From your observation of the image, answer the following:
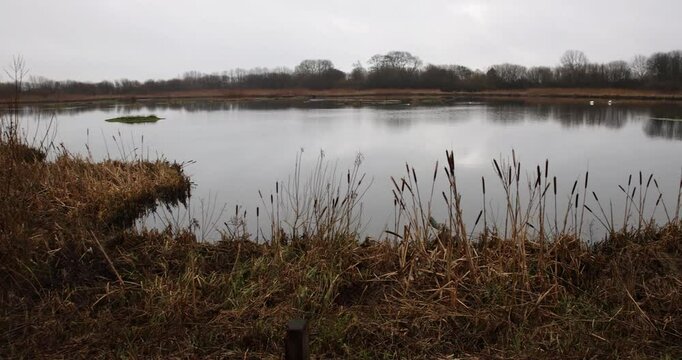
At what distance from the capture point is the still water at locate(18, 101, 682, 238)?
300 inches

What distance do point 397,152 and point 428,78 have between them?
57578mm

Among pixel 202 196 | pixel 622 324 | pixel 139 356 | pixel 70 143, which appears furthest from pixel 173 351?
pixel 70 143

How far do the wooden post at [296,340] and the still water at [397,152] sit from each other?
9.50ft

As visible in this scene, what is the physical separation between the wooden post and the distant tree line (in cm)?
5318

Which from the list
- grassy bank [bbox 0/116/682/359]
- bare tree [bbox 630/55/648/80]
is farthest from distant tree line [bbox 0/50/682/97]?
grassy bank [bbox 0/116/682/359]

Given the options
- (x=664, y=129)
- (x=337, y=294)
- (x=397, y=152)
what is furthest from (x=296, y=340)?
(x=664, y=129)

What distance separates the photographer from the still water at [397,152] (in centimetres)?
763

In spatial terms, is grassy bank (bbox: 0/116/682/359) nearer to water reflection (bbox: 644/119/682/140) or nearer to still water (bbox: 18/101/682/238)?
still water (bbox: 18/101/682/238)

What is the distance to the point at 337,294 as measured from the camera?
340 cm

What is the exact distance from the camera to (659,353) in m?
2.55

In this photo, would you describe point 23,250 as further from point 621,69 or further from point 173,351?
point 621,69

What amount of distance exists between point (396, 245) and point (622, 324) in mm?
1771

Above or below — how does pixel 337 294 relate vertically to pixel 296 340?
below

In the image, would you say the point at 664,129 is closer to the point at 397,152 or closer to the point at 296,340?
the point at 397,152
